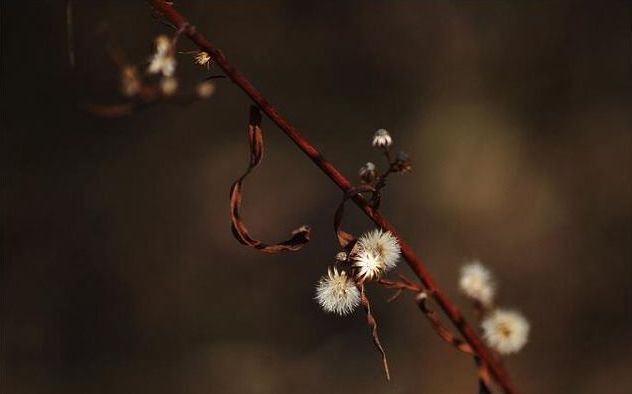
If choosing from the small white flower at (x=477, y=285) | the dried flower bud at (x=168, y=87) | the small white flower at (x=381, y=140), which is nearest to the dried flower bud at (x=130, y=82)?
the dried flower bud at (x=168, y=87)

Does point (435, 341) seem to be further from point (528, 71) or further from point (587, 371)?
point (528, 71)

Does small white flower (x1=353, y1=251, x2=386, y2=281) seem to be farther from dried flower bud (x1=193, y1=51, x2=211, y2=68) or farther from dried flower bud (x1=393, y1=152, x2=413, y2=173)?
dried flower bud (x1=193, y1=51, x2=211, y2=68)

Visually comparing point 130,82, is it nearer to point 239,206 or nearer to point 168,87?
point 168,87

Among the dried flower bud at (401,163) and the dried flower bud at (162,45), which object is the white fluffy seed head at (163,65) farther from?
the dried flower bud at (401,163)

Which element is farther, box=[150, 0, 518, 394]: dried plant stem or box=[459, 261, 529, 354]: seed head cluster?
box=[459, 261, 529, 354]: seed head cluster

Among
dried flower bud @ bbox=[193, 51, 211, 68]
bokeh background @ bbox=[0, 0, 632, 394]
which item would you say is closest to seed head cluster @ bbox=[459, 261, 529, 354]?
dried flower bud @ bbox=[193, 51, 211, 68]

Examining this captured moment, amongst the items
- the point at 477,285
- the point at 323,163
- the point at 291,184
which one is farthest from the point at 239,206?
the point at 291,184
